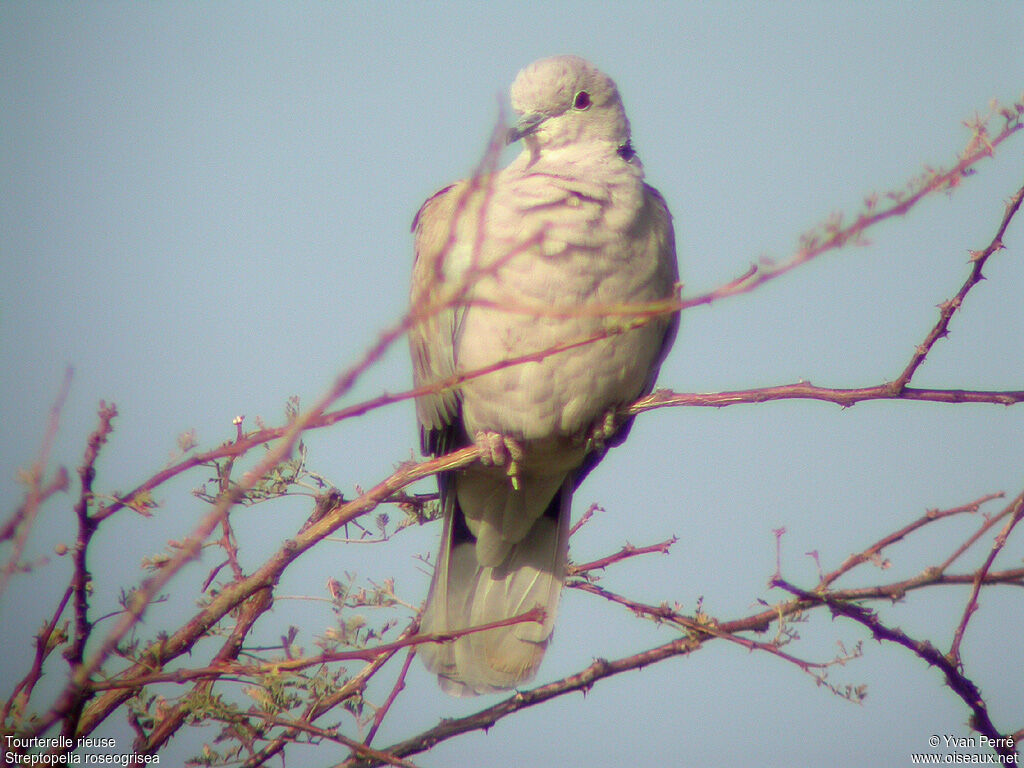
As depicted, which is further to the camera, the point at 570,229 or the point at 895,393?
the point at 570,229

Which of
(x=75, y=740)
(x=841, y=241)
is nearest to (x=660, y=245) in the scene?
(x=841, y=241)

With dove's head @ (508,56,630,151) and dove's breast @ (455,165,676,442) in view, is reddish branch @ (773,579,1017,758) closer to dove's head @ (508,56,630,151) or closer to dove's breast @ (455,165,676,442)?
dove's breast @ (455,165,676,442)

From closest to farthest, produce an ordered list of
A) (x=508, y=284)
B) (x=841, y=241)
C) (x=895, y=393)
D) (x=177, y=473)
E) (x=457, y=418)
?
1. (x=841, y=241)
2. (x=177, y=473)
3. (x=895, y=393)
4. (x=508, y=284)
5. (x=457, y=418)

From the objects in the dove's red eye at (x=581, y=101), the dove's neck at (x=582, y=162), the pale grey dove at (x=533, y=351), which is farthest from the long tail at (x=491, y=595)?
the dove's red eye at (x=581, y=101)

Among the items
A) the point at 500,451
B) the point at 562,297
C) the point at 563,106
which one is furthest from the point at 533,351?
the point at 563,106

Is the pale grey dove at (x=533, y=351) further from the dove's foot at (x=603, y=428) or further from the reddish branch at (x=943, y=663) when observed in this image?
the reddish branch at (x=943, y=663)

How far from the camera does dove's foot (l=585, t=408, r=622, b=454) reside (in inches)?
156

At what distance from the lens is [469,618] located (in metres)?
4.09

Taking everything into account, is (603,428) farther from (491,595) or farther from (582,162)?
(582,162)

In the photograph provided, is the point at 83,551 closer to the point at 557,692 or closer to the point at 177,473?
the point at 177,473

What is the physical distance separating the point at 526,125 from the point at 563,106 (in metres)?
0.20

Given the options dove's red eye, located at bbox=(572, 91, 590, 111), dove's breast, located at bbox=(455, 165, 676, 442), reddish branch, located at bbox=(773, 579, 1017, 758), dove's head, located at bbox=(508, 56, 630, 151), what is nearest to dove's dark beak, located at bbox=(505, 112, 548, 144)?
dove's head, located at bbox=(508, 56, 630, 151)

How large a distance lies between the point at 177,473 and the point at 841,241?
3.47 feet

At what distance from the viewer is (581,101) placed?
4328 millimetres
